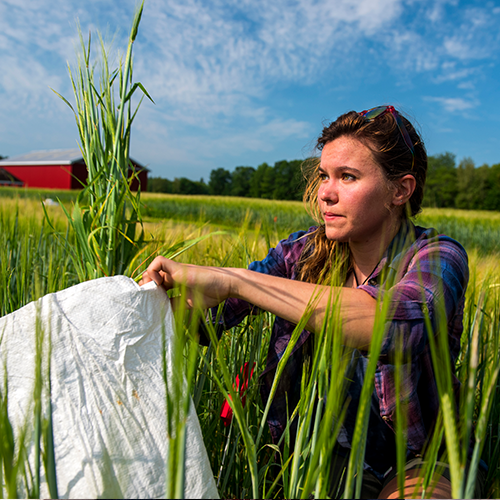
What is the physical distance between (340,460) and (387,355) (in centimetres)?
42

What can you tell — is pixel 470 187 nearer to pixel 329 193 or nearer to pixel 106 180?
pixel 329 193

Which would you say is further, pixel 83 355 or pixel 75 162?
pixel 75 162

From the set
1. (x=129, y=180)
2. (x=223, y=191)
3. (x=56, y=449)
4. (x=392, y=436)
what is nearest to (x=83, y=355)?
(x=56, y=449)

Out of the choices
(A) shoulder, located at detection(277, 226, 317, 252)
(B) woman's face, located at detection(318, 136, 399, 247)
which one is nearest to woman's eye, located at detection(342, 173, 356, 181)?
(B) woman's face, located at detection(318, 136, 399, 247)

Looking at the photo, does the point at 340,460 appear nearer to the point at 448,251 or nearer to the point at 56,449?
the point at 448,251

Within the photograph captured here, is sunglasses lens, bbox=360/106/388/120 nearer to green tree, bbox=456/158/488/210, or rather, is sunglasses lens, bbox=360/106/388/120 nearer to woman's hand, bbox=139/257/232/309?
woman's hand, bbox=139/257/232/309

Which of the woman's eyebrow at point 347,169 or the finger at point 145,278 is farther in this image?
the woman's eyebrow at point 347,169

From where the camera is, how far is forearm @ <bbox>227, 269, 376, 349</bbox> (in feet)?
2.05

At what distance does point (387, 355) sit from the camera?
2.11 feet

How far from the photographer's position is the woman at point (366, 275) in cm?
65

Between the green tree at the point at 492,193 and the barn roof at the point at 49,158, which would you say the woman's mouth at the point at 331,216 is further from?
the green tree at the point at 492,193

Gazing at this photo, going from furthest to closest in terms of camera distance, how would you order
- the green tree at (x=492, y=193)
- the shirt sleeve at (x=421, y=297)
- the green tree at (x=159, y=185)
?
1. the green tree at (x=159, y=185)
2. the green tree at (x=492, y=193)
3. the shirt sleeve at (x=421, y=297)

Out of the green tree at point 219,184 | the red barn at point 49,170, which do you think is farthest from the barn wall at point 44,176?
the green tree at point 219,184

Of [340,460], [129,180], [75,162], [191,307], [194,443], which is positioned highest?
[75,162]
